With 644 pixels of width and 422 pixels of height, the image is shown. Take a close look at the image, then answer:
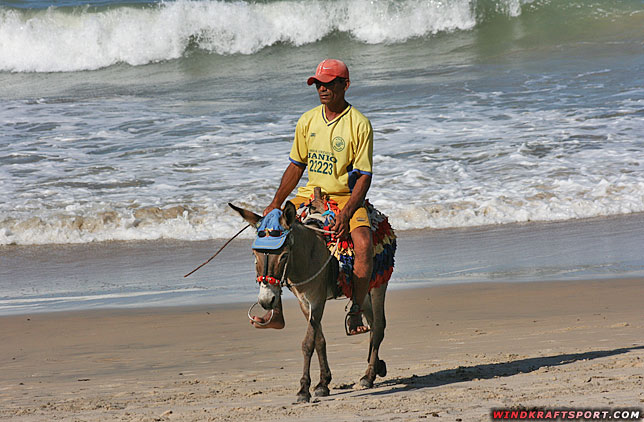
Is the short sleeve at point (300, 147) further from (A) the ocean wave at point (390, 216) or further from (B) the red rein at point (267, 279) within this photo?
(A) the ocean wave at point (390, 216)

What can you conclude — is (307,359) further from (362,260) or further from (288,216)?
(288,216)

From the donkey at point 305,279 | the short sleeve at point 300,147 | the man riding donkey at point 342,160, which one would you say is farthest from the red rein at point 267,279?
the short sleeve at point 300,147

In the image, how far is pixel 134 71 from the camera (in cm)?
2533

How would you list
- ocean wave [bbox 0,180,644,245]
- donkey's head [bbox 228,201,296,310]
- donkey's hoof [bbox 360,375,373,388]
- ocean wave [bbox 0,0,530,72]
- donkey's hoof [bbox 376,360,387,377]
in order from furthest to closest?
ocean wave [bbox 0,0,530,72] < ocean wave [bbox 0,180,644,245] < donkey's hoof [bbox 376,360,387,377] < donkey's hoof [bbox 360,375,373,388] < donkey's head [bbox 228,201,296,310]

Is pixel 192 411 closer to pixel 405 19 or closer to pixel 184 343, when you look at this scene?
pixel 184 343

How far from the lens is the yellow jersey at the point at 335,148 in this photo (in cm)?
500

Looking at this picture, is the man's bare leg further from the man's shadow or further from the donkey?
the man's shadow

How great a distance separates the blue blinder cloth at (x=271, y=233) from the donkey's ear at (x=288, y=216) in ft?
0.08

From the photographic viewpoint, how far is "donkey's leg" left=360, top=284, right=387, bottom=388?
5382 mm

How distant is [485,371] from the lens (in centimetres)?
549

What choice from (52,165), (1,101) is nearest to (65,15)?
(1,101)

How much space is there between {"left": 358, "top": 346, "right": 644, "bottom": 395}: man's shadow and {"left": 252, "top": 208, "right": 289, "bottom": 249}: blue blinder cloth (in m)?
1.24

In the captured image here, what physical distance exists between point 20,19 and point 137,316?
2254 cm

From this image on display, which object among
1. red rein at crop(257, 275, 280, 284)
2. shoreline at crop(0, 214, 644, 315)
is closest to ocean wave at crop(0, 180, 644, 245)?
shoreline at crop(0, 214, 644, 315)
